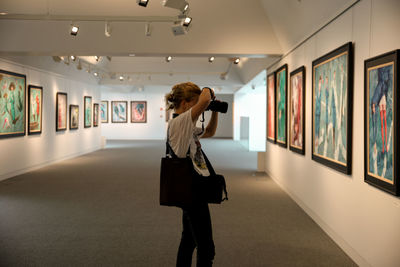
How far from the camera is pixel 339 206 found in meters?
4.88

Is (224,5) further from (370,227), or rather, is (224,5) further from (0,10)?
(370,227)

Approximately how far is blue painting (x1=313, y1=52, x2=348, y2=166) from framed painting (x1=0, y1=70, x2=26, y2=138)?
699cm

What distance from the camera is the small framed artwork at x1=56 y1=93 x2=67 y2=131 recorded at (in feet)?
42.8

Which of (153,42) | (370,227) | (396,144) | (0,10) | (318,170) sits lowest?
(370,227)

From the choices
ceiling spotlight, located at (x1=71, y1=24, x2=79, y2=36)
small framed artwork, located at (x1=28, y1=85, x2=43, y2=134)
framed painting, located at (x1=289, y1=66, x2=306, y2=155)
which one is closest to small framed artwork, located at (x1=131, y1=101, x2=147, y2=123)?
small framed artwork, located at (x1=28, y1=85, x2=43, y2=134)

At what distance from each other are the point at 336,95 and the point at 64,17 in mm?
5142

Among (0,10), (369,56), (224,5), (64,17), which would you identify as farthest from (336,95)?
(0,10)

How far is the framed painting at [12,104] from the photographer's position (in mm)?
9312

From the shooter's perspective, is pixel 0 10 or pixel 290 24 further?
pixel 0 10

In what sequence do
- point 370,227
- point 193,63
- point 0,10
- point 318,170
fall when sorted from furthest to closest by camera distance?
1. point 193,63
2. point 0,10
3. point 318,170
4. point 370,227

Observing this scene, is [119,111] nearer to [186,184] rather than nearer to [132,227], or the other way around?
[132,227]

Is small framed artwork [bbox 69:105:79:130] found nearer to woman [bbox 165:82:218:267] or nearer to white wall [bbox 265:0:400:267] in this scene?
white wall [bbox 265:0:400:267]

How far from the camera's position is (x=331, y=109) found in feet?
16.8

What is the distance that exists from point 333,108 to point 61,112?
10.4m
